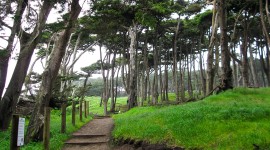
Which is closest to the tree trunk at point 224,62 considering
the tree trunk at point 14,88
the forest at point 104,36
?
the forest at point 104,36

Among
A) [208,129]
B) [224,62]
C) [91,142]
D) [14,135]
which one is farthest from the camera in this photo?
[224,62]

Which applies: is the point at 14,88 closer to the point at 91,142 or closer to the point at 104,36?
the point at 91,142

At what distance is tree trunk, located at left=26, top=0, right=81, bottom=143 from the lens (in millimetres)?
10414

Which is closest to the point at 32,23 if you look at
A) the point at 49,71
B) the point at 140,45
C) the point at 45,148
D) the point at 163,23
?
the point at 49,71

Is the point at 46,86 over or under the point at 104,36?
under

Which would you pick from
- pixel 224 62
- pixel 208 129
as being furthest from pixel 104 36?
pixel 208 129

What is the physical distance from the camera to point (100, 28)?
23.1 meters

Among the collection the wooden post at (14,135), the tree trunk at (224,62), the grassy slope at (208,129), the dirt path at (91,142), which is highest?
the tree trunk at (224,62)


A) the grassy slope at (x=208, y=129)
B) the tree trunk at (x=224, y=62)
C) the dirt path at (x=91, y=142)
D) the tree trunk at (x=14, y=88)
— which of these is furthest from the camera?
the tree trunk at (x=224, y=62)

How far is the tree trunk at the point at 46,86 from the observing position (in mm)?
10414

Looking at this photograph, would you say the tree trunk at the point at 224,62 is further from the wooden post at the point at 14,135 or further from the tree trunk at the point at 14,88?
the wooden post at the point at 14,135

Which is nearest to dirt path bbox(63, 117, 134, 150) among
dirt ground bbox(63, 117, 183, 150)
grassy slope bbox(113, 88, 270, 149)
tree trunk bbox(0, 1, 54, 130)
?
dirt ground bbox(63, 117, 183, 150)

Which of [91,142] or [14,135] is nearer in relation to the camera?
[14,135]

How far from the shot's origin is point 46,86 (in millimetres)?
10758
